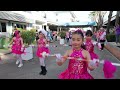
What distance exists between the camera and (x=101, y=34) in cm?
1547

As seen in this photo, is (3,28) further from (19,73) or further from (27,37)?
(19,73)

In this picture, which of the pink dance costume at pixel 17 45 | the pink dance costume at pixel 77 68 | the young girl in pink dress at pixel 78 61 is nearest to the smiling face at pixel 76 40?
the young girl in pink dress at pixel 78 61

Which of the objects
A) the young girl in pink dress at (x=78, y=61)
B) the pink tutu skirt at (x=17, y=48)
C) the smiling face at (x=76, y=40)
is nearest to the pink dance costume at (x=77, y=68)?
the young girl in pink dress at (x=78, y=61)

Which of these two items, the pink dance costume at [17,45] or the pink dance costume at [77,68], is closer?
the pink dance costume at [77,68]

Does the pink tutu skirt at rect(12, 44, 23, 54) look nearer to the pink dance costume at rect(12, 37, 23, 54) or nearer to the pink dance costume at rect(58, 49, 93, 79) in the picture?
the pink dance costume at rect(12, 37, 23, 54)

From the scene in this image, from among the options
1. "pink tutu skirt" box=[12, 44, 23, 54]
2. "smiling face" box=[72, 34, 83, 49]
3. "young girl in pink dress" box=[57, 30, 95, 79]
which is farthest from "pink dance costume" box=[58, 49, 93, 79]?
"pink tutu skirt" box=[12, 44, 23, 54]

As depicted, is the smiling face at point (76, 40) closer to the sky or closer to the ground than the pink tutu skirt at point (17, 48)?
closer to the sky

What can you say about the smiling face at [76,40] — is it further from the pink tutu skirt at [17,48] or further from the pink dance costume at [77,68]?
the pink tutu skirt at [17,48]

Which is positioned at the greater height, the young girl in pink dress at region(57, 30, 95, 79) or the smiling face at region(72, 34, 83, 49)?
the smiling face at region(72, 34, 83, 49)

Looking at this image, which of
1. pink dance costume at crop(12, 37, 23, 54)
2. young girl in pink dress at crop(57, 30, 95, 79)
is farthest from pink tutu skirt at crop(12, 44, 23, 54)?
young girl in pink dress at crop(57, 30, 95, 79)

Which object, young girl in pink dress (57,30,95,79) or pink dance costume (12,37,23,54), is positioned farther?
pink dance costume (12,37,23,54)
